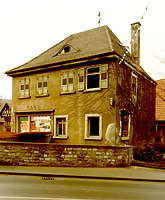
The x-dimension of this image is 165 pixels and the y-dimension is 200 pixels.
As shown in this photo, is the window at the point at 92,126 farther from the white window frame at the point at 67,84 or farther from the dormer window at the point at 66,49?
the dormer window at the point at 66,49

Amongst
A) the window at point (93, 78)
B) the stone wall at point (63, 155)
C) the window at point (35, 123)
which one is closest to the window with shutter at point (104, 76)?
the window at point (93, 78)

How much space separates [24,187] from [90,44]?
1265cm

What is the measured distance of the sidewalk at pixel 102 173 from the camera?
8977 millimetres

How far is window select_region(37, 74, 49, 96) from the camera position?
700 inches

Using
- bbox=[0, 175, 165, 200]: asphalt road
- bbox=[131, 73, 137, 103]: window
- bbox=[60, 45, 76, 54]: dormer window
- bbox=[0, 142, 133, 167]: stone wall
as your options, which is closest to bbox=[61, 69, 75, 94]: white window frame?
bbox=[60, 45, 76, 54]: dormer window

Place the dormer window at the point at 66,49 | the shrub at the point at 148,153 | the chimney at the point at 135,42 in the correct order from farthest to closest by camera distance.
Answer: the chimney at the point at 135,42 < the dormer window at the point at 66,49 < the shrub at the point at 148,153

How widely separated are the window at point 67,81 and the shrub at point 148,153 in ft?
21.9

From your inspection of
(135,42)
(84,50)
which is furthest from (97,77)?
(135,42)

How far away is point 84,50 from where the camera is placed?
16641 millimetres

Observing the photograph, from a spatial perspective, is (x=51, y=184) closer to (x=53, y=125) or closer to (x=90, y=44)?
(x=53, y=125)

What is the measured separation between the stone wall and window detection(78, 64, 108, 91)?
16.7 ft

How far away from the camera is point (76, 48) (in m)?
17.4

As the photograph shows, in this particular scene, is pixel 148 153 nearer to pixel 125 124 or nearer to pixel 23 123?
pixel 125 124

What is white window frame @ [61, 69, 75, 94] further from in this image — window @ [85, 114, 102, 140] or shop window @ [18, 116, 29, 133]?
shop window @ [18, 116, 29, 133]
